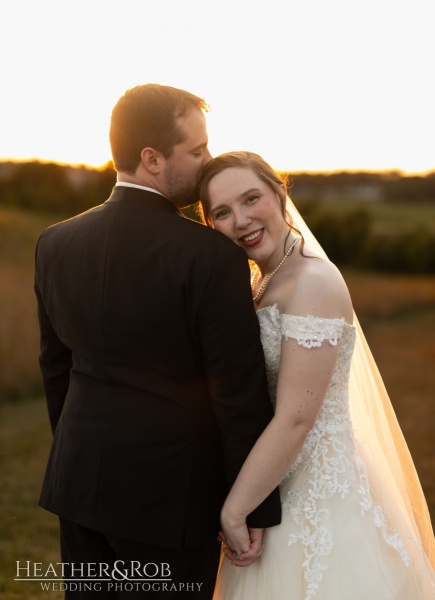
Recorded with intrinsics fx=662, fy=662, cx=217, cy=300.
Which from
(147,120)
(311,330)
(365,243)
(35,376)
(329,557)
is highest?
(147,120)

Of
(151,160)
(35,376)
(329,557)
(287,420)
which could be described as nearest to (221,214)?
(151,160)

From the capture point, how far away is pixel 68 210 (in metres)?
14.2

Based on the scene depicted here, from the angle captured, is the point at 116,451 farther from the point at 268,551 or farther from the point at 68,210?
the point at 68,210

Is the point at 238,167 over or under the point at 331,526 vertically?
over

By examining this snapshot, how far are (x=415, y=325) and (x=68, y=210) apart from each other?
312 inches

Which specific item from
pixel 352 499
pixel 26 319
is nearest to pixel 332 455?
pixel 352 499

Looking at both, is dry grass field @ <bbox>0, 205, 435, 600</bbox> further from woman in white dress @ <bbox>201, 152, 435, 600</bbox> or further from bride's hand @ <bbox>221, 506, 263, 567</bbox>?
woman in white dress @ <bbox>201, 152, 435, 600</bbox>

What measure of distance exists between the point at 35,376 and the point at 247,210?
8.53 meters

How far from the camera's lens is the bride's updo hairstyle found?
8.34ft

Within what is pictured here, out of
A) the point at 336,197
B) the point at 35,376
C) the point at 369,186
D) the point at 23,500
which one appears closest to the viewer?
the point at 23,500

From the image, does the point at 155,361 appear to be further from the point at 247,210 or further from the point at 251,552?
the point at 251,552

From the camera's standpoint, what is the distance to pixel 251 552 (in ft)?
8.19

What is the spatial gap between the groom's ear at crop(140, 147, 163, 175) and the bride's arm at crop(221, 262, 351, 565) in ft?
2.35

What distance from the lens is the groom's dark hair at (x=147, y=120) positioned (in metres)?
2.36
